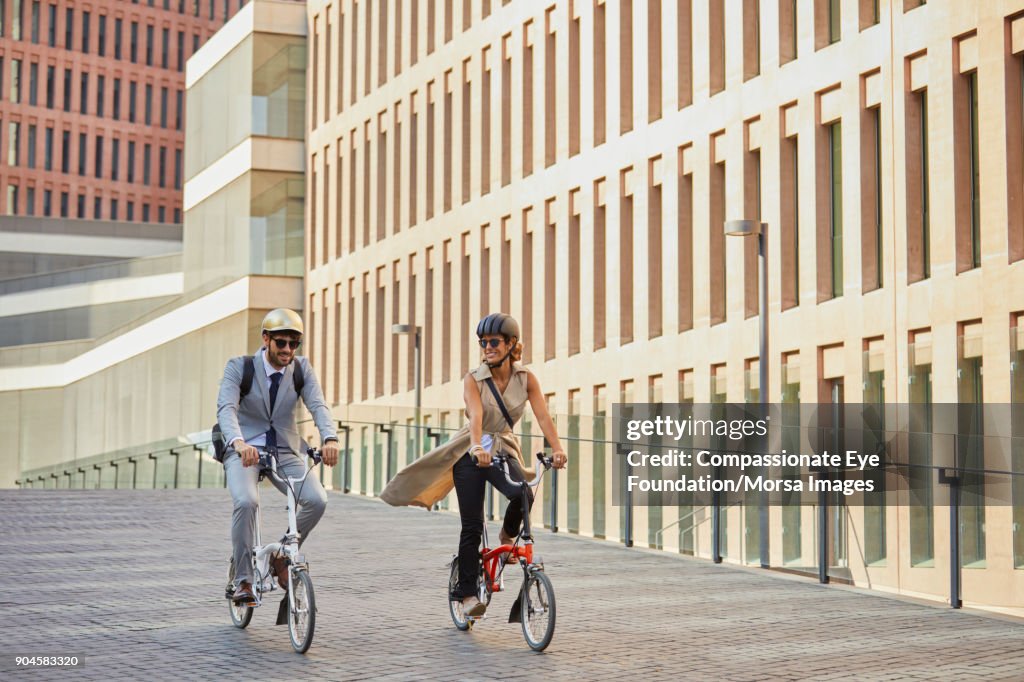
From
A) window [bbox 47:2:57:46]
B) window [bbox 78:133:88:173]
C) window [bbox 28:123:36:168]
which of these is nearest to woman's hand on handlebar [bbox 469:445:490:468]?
window [bbox 28:123:36:168]

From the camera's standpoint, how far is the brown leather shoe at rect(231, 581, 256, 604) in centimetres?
1060

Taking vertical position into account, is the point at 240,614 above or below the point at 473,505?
below

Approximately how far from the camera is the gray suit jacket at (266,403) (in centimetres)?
1036

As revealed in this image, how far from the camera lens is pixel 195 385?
5356 centimetres

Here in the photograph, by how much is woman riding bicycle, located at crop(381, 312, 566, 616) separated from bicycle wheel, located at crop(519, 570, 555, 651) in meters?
0.47

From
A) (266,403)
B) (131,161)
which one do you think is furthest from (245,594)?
(131,161)

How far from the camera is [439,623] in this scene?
11.7 meters

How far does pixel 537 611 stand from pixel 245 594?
5.95 feet

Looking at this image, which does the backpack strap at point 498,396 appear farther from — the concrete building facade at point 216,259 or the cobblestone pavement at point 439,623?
the concrete building facade at point 216,259

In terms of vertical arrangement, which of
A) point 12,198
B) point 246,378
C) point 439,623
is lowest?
point 439,623

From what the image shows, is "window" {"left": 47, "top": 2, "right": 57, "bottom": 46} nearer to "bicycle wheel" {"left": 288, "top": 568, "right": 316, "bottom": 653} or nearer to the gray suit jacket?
the gray suit jacket

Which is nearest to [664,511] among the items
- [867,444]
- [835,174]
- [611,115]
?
[867,444]

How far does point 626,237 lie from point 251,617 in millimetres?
25645

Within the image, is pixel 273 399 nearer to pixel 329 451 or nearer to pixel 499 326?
pixel 329 451
